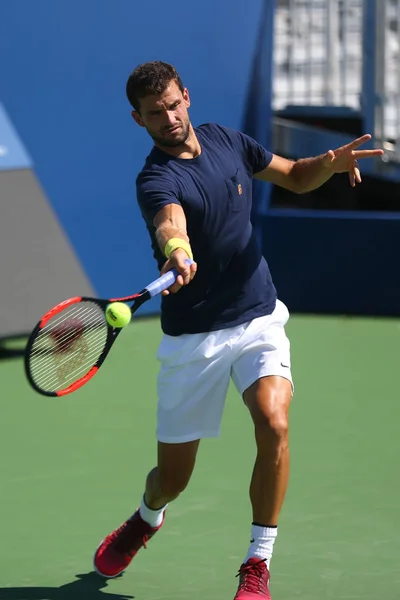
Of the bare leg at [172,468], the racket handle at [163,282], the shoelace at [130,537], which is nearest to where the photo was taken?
the racket handle at [163,282]

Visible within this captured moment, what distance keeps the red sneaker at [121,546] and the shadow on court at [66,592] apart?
0.18 feet

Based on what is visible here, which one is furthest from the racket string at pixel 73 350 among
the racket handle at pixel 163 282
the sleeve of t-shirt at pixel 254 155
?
the sleeve of t-shirt at pixel 254 155

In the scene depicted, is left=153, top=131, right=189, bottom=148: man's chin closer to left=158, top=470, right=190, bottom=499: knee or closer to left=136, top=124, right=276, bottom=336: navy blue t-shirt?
left=136, top=124, right=276, bottom=336: navy blue t-shirt

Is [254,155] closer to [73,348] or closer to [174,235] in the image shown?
[174,235]

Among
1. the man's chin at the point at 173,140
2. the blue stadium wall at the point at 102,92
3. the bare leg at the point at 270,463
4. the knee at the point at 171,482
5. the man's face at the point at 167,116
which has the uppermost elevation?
the man's face at the point at 167,116

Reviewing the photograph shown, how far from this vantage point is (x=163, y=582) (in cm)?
412

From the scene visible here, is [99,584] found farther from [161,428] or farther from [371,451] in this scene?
[371,451]

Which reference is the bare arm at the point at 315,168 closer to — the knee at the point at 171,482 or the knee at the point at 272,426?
the knee at the point at 272,426

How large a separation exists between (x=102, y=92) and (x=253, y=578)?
578 centimetres

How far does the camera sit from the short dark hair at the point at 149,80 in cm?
398

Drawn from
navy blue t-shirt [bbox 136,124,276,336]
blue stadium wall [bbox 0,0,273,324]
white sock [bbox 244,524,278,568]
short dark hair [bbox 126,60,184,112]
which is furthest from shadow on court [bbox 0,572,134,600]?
blue stadium wall [bbox 0,0,273,324]

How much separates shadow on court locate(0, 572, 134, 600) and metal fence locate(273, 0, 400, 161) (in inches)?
272

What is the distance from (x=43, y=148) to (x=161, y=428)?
4908 mm

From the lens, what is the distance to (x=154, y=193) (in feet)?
12.7
